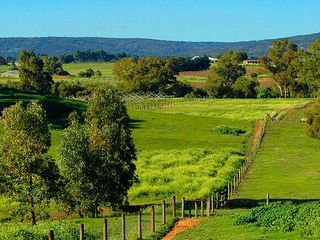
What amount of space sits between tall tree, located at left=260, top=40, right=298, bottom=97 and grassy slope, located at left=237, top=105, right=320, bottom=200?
83.4m

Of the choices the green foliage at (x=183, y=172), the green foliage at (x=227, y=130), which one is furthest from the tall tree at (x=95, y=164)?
Result: the green foliage at (x=227, y=130)

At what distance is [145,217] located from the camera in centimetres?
3962

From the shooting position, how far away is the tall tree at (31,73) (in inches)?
6644

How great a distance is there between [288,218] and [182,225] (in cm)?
613

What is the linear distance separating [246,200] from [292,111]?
75347 mm

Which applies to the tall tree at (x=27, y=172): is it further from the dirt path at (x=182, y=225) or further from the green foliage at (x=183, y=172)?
the green foliage at (x=183, y=172)

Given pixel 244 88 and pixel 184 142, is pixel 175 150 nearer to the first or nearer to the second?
pixel 184 142

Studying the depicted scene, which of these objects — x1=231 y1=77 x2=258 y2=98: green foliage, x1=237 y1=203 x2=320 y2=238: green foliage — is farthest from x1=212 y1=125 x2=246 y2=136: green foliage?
x1=231 y1=77 x2=258 y2=98: green foliage

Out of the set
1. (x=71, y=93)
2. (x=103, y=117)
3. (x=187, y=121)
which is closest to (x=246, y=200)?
(x=103, y=117)

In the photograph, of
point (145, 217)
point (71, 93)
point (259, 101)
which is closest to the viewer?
point (145, 217)

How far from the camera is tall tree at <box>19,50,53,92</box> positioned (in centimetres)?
16875

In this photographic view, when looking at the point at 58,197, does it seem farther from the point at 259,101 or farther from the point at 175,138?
the point at 259,101

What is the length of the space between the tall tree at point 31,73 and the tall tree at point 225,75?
4677 centimetres

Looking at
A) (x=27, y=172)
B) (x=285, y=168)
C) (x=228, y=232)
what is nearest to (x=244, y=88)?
(x=285, y=168)
